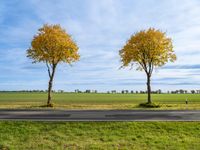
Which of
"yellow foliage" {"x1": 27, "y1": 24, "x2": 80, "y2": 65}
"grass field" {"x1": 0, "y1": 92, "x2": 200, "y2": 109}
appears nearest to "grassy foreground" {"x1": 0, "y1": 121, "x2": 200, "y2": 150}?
"grass field" {"x1": 0, "y1": 92, "x2": 200, "y2": 109}

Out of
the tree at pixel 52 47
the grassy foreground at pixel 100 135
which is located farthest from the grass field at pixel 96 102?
the grassy foreground at pixel 100 135

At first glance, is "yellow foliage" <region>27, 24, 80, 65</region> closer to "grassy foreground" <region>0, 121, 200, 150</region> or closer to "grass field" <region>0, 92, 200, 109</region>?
"grass field" <region>0, 92, 200, 109</region>

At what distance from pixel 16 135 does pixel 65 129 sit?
2585 mm

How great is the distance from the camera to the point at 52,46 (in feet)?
138

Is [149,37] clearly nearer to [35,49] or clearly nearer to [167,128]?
[35,49]

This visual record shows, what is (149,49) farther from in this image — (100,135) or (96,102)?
(100,135)

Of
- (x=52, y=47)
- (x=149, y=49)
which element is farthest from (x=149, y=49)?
(x=52, y=47)

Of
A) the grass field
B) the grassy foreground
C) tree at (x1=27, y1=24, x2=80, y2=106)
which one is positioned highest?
tree at (x1=27, y1=24, x2=80, y2=106)

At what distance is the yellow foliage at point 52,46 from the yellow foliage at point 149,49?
294 inches

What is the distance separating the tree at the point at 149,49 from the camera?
4437cm

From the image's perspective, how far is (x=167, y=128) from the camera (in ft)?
65.3

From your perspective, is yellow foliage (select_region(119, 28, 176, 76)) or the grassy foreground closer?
the grassy foreground

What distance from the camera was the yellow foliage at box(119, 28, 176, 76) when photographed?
44.3m

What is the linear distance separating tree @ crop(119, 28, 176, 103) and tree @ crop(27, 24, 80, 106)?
734cm
